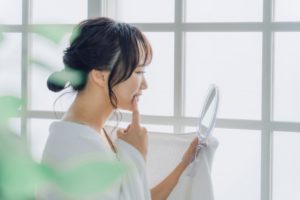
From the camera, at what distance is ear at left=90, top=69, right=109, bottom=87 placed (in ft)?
3.62

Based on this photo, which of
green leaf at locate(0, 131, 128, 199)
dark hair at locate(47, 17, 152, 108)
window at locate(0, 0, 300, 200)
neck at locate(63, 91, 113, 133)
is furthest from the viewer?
window at locate(0, 0, 300, 200)

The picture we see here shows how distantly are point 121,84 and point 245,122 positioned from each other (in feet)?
2.05

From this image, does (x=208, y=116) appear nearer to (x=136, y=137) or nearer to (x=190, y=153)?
(x=190, y=153)

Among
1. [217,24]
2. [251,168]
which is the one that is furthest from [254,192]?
[217,24]

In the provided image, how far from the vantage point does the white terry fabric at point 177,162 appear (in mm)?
1382

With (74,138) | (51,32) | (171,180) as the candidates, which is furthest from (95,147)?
(51,32)

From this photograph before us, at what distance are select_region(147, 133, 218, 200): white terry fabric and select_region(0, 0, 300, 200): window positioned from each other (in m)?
0.27

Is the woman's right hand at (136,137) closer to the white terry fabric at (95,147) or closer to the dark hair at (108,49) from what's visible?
the white terry fabric at (95,147)

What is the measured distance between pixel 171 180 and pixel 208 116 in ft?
0.74

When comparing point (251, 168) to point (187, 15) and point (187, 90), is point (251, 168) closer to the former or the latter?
point (187, 90)

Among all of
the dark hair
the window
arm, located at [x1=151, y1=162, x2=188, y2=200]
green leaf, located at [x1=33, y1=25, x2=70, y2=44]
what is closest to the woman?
the dark hair

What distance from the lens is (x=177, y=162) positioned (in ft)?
4.74

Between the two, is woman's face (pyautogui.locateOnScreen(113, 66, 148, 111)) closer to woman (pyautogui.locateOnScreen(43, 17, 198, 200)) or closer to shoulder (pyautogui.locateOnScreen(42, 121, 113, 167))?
woman (pyautogui.locateOnScreen(43, 17, 198, 200))

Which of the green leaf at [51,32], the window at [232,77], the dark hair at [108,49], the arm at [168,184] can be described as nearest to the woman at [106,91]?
the dark hair at [108,49]
